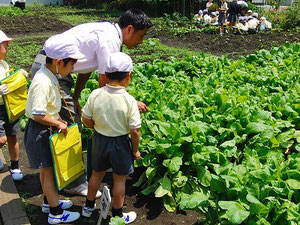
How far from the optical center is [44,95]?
10.4 ft

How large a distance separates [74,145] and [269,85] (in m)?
3.56

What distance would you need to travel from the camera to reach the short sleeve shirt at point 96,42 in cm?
351

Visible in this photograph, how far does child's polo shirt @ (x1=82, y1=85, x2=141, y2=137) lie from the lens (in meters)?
3.20

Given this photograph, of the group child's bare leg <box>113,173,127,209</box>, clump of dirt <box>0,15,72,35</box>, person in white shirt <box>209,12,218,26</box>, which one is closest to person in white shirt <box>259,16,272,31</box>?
person in white shirt <box>209,12,218,26</box>

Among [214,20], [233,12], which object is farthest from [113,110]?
[214,20]

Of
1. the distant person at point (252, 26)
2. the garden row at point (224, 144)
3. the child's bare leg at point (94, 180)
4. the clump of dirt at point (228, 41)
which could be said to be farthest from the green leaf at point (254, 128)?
the distant person at point (252, 26)

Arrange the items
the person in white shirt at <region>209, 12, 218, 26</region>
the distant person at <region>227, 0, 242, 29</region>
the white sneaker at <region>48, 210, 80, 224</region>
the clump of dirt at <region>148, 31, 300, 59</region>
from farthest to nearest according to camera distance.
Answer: the person in white shirt at <region>209, 12, 218, 26</region>
the distant person at <region>227, 0, 242, 29</region>
the clump of dirt at <region>148, 31, 300, 59</region>
the white sneaker at <region>48, 210, 80, 224</region>

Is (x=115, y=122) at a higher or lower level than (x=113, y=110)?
lower

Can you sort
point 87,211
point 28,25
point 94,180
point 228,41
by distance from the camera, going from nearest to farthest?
point 94,180 < point 87,211 < point 228,41 < point 28,25

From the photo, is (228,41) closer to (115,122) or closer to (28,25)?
(28,25)

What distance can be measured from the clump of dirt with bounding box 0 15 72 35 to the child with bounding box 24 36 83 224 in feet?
45.1

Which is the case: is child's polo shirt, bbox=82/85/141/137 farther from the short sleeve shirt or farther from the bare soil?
the bare soil

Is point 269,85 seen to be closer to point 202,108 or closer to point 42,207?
point 202,108

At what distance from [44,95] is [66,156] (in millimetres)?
599
